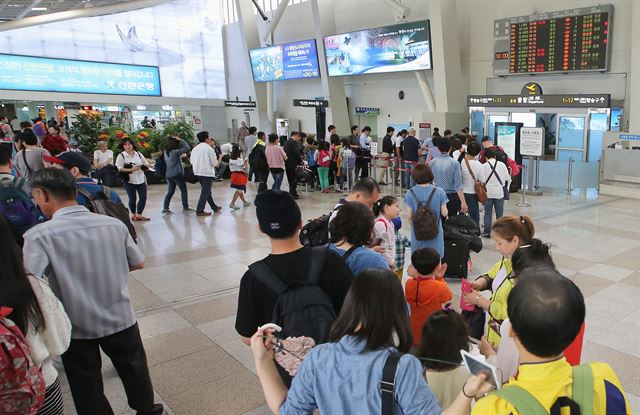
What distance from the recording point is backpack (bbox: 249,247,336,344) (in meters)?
1.79

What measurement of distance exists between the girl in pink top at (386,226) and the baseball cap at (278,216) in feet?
5.37

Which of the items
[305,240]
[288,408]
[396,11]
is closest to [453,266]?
[305,240]

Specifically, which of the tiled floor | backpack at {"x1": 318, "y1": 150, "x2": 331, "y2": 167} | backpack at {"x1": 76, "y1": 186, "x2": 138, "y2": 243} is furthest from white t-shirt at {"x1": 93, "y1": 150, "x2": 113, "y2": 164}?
backpack at {"x1": 76, "y1": 186, "x2": 138, "y2": 243}

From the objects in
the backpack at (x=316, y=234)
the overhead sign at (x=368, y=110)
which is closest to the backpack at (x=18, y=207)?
the backpack at (x=316, y=234)

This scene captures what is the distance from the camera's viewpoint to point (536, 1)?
14.4 meters

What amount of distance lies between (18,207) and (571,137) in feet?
42.0

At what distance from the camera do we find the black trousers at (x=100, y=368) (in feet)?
8.76

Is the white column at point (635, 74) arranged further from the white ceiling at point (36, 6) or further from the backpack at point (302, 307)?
the white ceiling at point (36, 6)

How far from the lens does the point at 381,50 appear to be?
18.2m

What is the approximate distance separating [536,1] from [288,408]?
15931mm

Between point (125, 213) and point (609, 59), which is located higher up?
point (609, 59)

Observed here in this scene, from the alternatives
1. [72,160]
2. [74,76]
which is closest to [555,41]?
[72,160]

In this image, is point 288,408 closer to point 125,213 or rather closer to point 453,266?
point 125,213

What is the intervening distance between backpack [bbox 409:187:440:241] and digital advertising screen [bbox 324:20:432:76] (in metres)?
13.1
